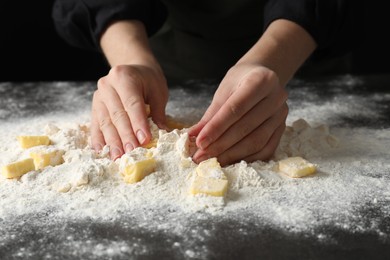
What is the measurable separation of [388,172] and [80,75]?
1560 mm

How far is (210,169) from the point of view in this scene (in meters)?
0.94

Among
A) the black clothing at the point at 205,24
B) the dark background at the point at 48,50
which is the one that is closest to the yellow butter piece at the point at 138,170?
the black clothing at the point at 205,24

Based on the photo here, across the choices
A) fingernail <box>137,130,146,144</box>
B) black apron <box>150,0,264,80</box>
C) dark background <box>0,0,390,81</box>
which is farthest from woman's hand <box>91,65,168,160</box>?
dark background <box>0,0,390,81</box>

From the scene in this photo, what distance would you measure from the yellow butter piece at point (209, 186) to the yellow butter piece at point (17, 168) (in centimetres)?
28

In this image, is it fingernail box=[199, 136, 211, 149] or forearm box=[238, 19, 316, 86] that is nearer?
fingernail box=[199, 136, 211, 149]

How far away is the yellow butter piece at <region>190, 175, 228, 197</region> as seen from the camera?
2.90 ft

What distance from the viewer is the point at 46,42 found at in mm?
2264

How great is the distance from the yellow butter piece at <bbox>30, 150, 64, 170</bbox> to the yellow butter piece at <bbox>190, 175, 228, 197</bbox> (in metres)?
0.26

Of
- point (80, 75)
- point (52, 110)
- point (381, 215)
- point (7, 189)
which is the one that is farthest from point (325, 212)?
point (80, 75)

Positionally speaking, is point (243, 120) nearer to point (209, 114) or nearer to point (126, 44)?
point (209, 114)

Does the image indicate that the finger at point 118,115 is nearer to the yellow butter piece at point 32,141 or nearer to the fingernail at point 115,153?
the fingernail at point 115,153

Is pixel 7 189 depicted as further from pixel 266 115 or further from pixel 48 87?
pixel 48 87

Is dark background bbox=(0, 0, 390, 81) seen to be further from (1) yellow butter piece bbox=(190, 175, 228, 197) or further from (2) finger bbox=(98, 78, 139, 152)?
(1) yellow butter piece bbox=(190, 175, 228, 197)

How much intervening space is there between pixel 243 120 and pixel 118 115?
221mm
